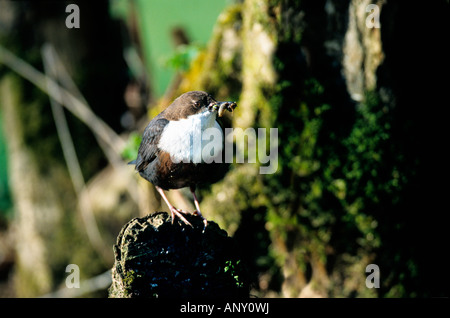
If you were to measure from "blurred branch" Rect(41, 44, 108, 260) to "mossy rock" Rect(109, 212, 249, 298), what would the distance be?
3.91 m

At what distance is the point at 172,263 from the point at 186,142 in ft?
2.02

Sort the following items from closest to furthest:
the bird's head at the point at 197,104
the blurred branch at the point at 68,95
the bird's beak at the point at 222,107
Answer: the bird's beak at the point at 222,107
the bird's head at the point at 197,104
the blurred branch at the point at 68,95

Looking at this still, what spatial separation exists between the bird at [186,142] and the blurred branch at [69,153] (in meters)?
3.95

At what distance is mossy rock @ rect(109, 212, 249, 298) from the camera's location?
2388mm

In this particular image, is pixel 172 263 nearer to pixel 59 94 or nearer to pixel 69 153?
pixel 69 153

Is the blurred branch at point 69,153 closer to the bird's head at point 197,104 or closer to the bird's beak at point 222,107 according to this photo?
the bird's head at point 197,104

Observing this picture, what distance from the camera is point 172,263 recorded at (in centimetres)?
241

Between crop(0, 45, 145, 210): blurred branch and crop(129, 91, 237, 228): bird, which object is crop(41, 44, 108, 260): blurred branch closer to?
crop(0, 45, 145, 210): blurred branch

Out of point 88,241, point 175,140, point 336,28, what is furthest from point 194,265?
point 88,241

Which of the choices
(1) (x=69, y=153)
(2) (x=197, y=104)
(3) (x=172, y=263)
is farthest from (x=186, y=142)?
(1) (x=69, y=153)

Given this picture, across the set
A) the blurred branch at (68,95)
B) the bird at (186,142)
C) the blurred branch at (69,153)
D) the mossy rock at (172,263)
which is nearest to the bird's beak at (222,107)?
the bird at (186,142)

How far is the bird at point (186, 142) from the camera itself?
2.36 m

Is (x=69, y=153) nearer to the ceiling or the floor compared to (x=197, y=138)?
nearer to the ceiling

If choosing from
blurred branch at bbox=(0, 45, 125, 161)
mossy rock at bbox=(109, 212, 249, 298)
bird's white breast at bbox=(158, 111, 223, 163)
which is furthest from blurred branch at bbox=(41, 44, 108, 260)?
bird's white breast at bbox=(158, 111, 223, 163)
